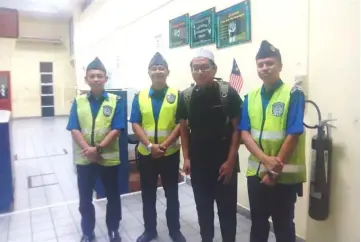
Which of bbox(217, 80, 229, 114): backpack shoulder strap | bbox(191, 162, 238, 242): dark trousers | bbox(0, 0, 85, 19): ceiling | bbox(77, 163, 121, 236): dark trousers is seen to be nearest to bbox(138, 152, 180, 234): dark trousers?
bbox(77, 163, 121, 236): dark trousers

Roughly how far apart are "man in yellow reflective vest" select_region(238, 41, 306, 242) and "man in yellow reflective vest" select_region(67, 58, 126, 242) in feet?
3.25

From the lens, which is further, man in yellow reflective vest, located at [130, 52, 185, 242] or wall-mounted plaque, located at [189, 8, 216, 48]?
wall-mounted plaque, located at [189, 8, 216, 48]

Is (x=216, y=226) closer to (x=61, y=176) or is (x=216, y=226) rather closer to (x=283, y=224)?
(x=283, y=224)

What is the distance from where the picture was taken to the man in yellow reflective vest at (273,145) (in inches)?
64.2

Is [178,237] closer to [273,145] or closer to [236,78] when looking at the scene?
[273,145]

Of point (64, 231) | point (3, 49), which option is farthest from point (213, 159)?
point (3, 49)

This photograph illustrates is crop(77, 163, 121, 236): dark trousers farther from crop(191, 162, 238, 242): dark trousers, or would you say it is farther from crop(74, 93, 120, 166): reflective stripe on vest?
crop(191, 162, 238, 242): dark trousers

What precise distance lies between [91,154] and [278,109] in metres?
1.30

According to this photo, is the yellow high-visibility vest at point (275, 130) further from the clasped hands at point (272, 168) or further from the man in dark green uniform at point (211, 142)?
the man in dark green uniform at point (211, 142)

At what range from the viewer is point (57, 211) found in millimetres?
3041

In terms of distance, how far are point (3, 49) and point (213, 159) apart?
514 centimetres

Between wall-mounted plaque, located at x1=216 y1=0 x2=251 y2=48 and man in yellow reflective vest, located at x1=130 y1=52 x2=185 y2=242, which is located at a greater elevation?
wall-mounted plaque, located at x1=216 y1=0 x2=251 y2=48

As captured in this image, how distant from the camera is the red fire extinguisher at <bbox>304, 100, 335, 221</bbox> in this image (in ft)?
6.30

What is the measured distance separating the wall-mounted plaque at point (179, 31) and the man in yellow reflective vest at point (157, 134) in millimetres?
1423
